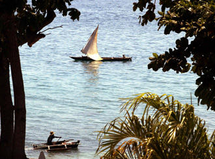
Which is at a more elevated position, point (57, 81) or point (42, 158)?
point (42, 158)

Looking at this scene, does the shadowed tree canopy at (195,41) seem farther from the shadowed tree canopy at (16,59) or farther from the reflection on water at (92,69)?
the reflection on water at (92,69)

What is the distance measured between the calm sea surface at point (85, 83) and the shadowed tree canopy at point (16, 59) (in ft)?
2.79

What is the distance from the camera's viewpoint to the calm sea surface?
34.2 metres

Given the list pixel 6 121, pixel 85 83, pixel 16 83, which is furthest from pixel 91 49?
pixel 16 83

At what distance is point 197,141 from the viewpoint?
26.1 ft

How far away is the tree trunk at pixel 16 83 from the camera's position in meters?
12.3

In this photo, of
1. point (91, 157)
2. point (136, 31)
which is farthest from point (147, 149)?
point (136, 31)

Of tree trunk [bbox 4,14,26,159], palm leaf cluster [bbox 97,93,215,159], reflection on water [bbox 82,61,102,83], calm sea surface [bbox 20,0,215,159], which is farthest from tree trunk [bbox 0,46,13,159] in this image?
reflection on water [bbox 82,61,102,83]

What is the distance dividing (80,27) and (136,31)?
1202cm

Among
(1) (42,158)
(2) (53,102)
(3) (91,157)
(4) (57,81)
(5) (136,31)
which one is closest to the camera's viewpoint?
(1) (42,158)

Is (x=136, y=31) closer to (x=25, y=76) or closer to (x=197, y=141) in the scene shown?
(x=25, y=76)

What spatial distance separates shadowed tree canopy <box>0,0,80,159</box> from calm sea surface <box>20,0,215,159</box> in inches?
33.5

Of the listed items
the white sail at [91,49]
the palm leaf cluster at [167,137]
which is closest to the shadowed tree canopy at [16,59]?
the palm leaf cluster at [167,137]

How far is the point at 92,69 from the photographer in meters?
60.8
